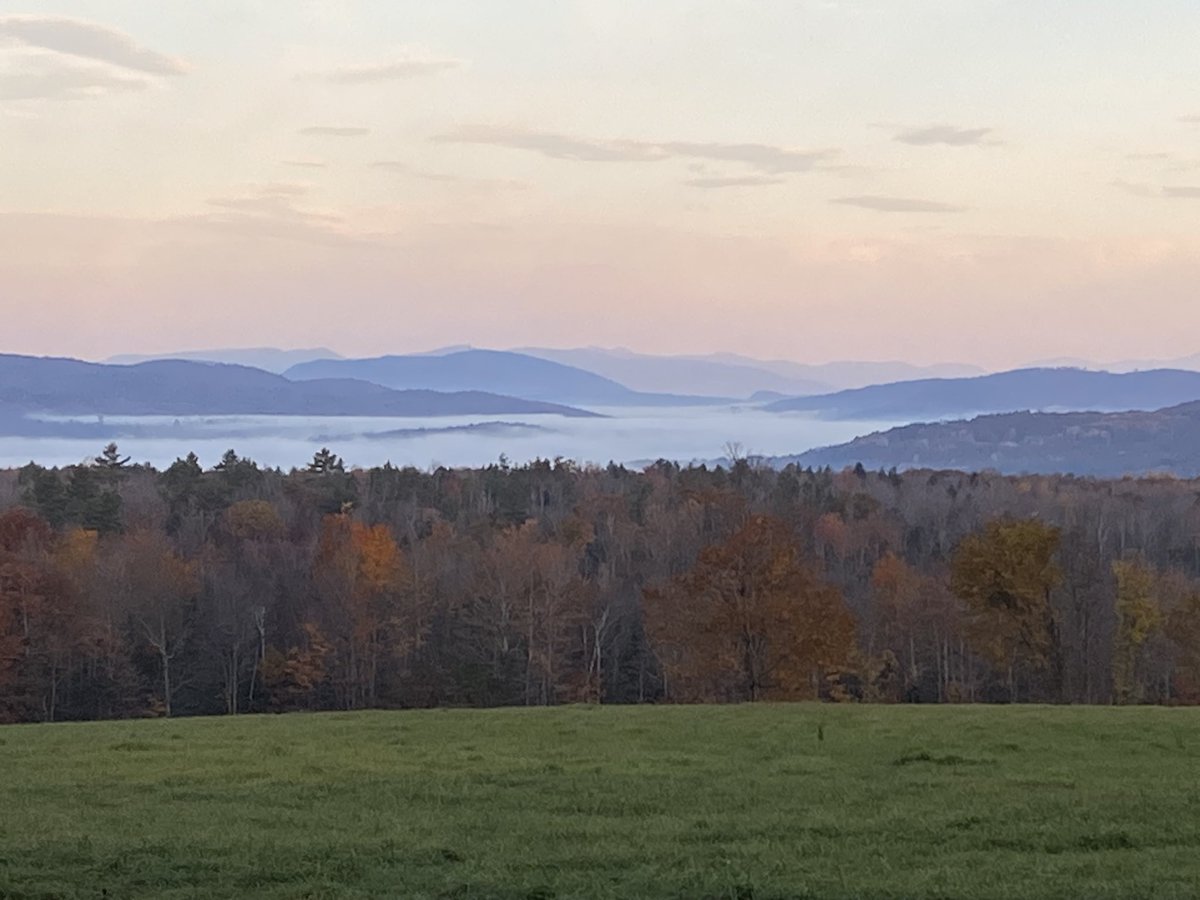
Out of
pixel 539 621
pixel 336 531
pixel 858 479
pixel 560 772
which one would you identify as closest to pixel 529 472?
pixel 858 479

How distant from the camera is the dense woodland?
147ft

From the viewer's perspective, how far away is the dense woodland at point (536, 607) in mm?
44781

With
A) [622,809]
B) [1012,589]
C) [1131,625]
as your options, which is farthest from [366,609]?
[622,809]

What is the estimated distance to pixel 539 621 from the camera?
216 feet

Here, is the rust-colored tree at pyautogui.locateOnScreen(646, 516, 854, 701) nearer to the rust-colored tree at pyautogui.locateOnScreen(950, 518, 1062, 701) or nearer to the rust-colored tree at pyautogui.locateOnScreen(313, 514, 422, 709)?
the rust-colored tree at pyautogui.locateOnScreen(950, 518, 1062, 701)

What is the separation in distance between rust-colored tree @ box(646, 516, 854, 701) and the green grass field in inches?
537

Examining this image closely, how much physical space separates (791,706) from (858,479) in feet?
378

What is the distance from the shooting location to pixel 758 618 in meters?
42.2

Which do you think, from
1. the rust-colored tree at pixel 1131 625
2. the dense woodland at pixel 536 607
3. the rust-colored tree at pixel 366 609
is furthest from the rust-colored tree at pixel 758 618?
the rust-colored tree at pixel 1131 625

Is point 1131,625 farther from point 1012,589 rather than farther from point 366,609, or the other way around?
point 366,609

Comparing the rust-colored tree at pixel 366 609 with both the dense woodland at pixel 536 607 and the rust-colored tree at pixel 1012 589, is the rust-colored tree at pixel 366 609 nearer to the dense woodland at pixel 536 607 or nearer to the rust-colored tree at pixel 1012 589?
the dense woodland at pixel 536 607

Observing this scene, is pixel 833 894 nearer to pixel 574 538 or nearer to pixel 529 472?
pixel 574 538

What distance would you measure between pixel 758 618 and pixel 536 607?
24972 mm

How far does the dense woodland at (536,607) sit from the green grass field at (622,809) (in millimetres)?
15554
